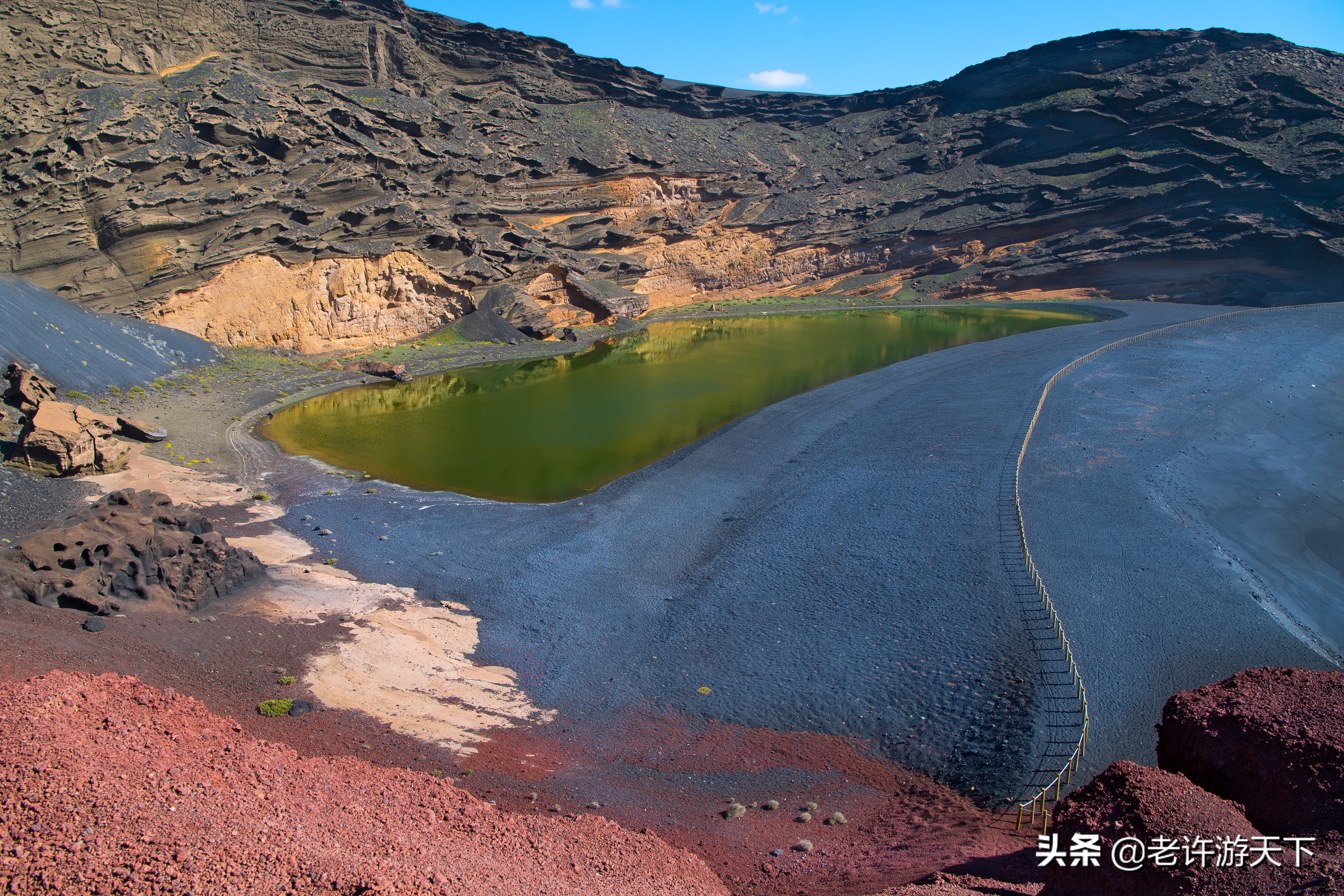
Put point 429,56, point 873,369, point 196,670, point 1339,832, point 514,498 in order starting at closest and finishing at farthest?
point 1339,832
point 196,670
point 514,498
point 873,369
point 429,56

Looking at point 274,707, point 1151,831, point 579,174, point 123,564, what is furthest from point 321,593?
point 579,174

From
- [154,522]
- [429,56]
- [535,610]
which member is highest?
[429,56]

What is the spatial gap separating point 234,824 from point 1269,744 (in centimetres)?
840

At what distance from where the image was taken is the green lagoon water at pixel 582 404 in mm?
22125

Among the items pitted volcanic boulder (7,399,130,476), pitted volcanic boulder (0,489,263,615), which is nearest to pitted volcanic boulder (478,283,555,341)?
pitted volcanic boulder (7,399,130,476)

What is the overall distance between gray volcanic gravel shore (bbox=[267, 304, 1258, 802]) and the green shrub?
3.10 m

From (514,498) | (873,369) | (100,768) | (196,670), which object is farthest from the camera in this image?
(873,369)

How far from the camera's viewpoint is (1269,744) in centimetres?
574

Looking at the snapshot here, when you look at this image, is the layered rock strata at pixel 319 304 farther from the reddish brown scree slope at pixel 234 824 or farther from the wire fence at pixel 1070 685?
the wire fence at pixel 1070 685

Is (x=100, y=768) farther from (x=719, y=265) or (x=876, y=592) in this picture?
(x=719, y=265)

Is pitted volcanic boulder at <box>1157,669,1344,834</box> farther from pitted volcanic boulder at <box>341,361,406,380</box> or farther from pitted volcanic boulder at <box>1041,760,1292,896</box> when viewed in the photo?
pitted volcanic boulder at <box>341,361,406,380</box>

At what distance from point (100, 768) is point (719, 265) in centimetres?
5694

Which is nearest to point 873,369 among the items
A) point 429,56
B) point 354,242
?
point 354,242

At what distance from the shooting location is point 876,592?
12766mm
